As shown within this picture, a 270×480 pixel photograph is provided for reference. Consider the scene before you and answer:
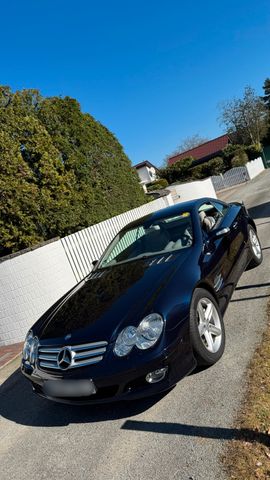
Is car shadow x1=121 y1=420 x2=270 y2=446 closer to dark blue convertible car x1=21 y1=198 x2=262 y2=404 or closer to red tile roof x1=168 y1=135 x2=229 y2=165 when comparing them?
dark blue convertible car x1=21 y1=198 x2=262 y2=404

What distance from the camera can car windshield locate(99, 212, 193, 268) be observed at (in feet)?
15.1

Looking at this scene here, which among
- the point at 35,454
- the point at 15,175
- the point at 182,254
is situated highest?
the point at 15,175

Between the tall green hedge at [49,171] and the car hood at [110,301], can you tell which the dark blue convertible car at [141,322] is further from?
the tall green hedge at [49,171]

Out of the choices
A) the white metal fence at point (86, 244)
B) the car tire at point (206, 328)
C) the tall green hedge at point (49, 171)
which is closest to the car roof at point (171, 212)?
the car tire at point (206, 328)

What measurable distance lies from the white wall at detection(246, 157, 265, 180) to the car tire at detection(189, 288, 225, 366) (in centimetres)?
3246

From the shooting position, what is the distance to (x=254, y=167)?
37.5 metres

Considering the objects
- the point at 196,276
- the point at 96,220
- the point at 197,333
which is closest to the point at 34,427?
the point at 197,333

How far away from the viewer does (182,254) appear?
13.5 feet

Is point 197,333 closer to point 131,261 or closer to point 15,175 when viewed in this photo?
point 131,261

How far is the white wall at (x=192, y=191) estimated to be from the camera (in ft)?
74.3

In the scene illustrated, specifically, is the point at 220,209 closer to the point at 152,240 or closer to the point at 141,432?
the point at 152,240

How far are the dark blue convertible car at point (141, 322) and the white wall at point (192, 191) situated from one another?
1802cm

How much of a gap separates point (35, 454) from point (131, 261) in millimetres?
2222

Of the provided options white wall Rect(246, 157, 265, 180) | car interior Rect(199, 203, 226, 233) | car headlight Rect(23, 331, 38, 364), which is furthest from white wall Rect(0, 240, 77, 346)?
white wall Rect(246, 157, 265, 180)
